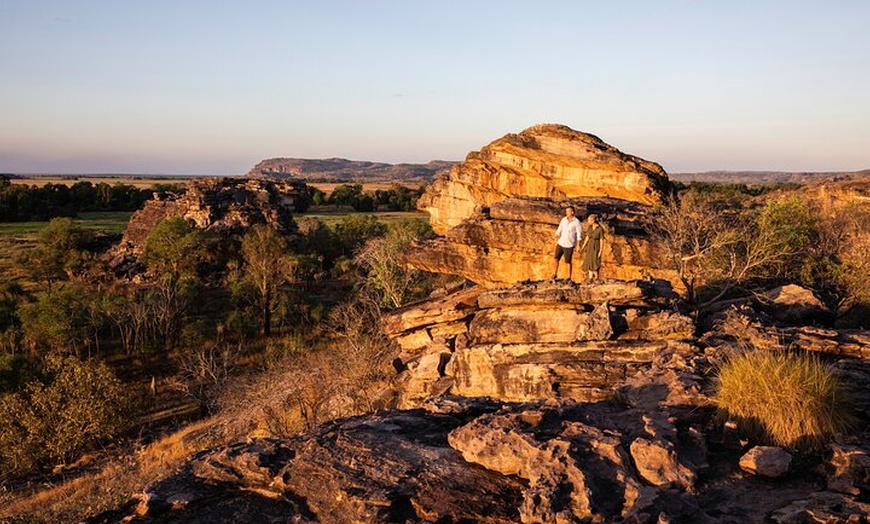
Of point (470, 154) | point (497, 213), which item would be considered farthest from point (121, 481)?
point (470, 154)

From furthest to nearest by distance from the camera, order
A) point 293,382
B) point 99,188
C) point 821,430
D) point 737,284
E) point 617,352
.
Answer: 1. point 99,188
2. point 293,382
3. point 737,284
4. point 617,352
5. point 821,430

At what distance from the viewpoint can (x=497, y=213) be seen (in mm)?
26328

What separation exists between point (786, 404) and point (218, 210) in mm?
57933

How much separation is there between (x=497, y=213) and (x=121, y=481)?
1850 cm

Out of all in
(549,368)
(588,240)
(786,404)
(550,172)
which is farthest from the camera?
(550,172)

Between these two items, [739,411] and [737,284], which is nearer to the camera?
[739,411]

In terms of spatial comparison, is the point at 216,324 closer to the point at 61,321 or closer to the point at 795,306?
the point at 61,321

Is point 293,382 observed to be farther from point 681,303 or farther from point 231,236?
point 231,236

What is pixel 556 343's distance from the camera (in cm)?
1351

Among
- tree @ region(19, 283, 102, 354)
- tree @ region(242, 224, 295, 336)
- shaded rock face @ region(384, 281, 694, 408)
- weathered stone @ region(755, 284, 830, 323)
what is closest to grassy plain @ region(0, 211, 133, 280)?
tree @ region(19, 283, 102, 354)

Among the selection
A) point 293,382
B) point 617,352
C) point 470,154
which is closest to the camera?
point 617,352

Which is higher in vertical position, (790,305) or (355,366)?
(790,305)

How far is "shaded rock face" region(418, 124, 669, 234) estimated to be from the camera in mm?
29547

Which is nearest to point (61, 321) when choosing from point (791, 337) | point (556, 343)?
point (556, 343)
